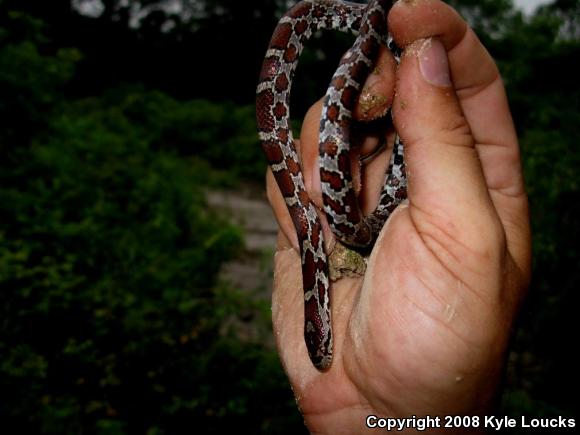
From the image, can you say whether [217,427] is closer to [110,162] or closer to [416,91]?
[416,91]

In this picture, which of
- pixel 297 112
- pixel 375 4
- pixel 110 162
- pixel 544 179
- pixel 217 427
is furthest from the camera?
pixel 297 112

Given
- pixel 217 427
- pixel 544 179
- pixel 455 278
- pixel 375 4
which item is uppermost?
pixel 375 4

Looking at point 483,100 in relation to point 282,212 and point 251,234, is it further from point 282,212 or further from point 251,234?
point 251,234

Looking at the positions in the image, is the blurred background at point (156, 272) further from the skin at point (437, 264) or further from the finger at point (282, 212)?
the finger at point (282, 212)

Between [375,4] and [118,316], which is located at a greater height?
[375,4]

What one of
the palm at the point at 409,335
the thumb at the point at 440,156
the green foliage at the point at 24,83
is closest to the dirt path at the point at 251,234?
the green foliage at the point at 24,83

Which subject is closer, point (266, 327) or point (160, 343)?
point (160, 343)

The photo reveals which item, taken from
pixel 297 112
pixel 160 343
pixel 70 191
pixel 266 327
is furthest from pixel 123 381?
pixel 297 112

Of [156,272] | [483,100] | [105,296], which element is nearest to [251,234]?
[156,272]
